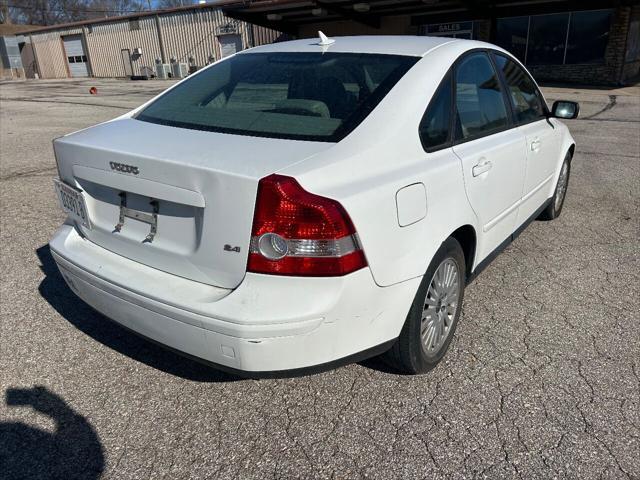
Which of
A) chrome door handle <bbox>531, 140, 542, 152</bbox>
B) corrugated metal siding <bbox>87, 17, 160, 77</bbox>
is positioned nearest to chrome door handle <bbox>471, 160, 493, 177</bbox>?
chrome door handle <bbox>531, 140, 542, 152</bbox>

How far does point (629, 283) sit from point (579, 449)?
1919mm

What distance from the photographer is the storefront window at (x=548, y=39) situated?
19272mm

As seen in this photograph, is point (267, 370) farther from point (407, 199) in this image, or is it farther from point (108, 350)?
point (108, 350)

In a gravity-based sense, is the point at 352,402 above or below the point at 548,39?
below

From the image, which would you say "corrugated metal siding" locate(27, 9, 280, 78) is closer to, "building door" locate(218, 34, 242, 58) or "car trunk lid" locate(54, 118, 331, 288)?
"building door" locate(218, 34, 242, 58)

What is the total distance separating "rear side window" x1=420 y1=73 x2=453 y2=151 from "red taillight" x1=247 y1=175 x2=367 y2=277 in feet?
2.43

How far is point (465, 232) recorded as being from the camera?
270 centimetres

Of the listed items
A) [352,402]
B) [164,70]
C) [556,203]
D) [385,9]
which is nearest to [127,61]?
[164,70]

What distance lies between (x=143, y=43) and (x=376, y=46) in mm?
37616

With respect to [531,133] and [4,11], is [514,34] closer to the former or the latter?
[531,133]

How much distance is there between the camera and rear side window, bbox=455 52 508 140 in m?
2.72

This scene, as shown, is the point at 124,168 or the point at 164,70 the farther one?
→ the point at 164,70

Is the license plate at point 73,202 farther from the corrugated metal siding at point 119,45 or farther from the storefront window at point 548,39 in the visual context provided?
the corrugated metal siding at point 119,45

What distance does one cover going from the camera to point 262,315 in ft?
6.10
